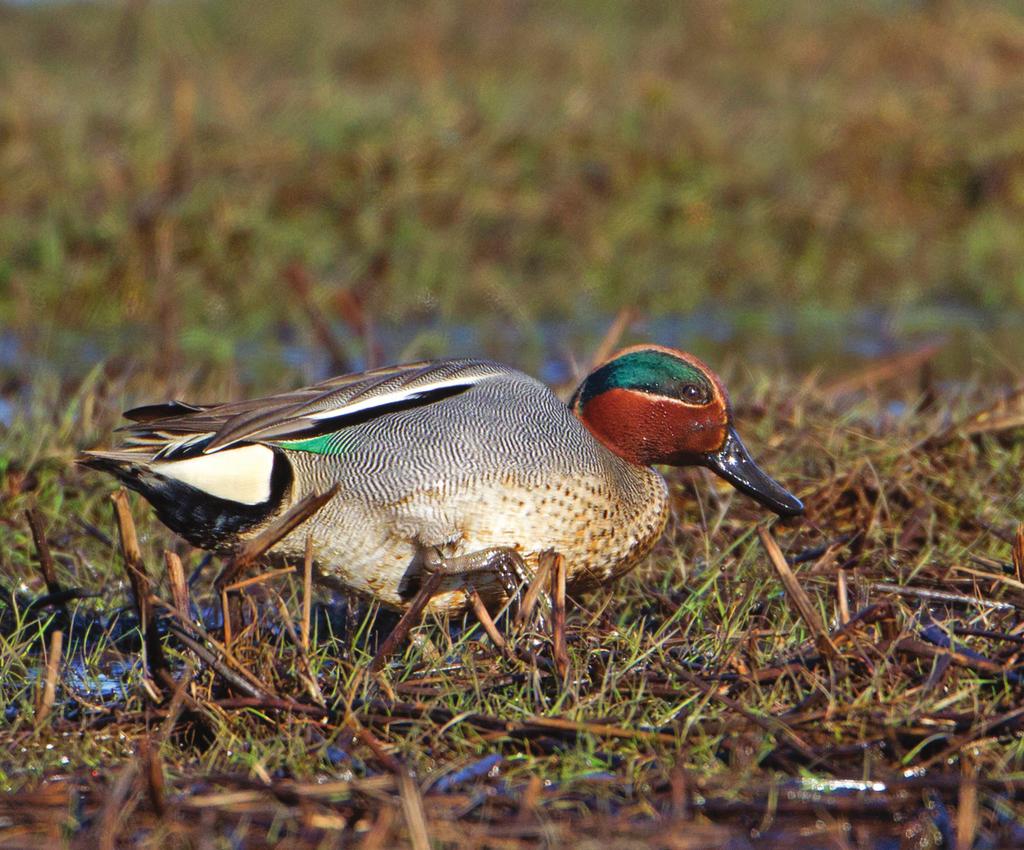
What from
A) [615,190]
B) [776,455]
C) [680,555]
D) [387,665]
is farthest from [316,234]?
[387,665]

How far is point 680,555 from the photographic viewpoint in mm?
3693

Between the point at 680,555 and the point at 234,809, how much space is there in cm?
152

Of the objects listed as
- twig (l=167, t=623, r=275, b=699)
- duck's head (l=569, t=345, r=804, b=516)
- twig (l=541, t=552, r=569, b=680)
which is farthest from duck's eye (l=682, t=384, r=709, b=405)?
twig (l=167, t=623, r=275, b=699)

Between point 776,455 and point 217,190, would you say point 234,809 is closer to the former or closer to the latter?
point 776,455

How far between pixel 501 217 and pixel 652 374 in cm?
454

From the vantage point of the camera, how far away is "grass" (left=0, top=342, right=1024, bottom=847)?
2.45 m

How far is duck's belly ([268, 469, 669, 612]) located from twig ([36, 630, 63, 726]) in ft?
1.88

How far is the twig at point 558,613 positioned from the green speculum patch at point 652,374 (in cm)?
55

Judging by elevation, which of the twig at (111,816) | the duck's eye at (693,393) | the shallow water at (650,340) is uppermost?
Answer: the duck's eye at (693,393)

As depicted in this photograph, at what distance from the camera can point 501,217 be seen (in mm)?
7945

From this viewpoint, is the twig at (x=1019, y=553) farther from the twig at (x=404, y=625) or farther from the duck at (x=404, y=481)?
the twig at (x=404, y=625)

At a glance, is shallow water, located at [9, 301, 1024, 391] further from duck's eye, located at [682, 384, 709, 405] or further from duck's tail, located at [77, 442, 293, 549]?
duck's tail, located at [77, 442, 293, 549]

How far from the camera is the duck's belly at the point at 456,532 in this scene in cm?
315

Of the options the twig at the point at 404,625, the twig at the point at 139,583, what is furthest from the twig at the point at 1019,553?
the twig at the point at 139,583
